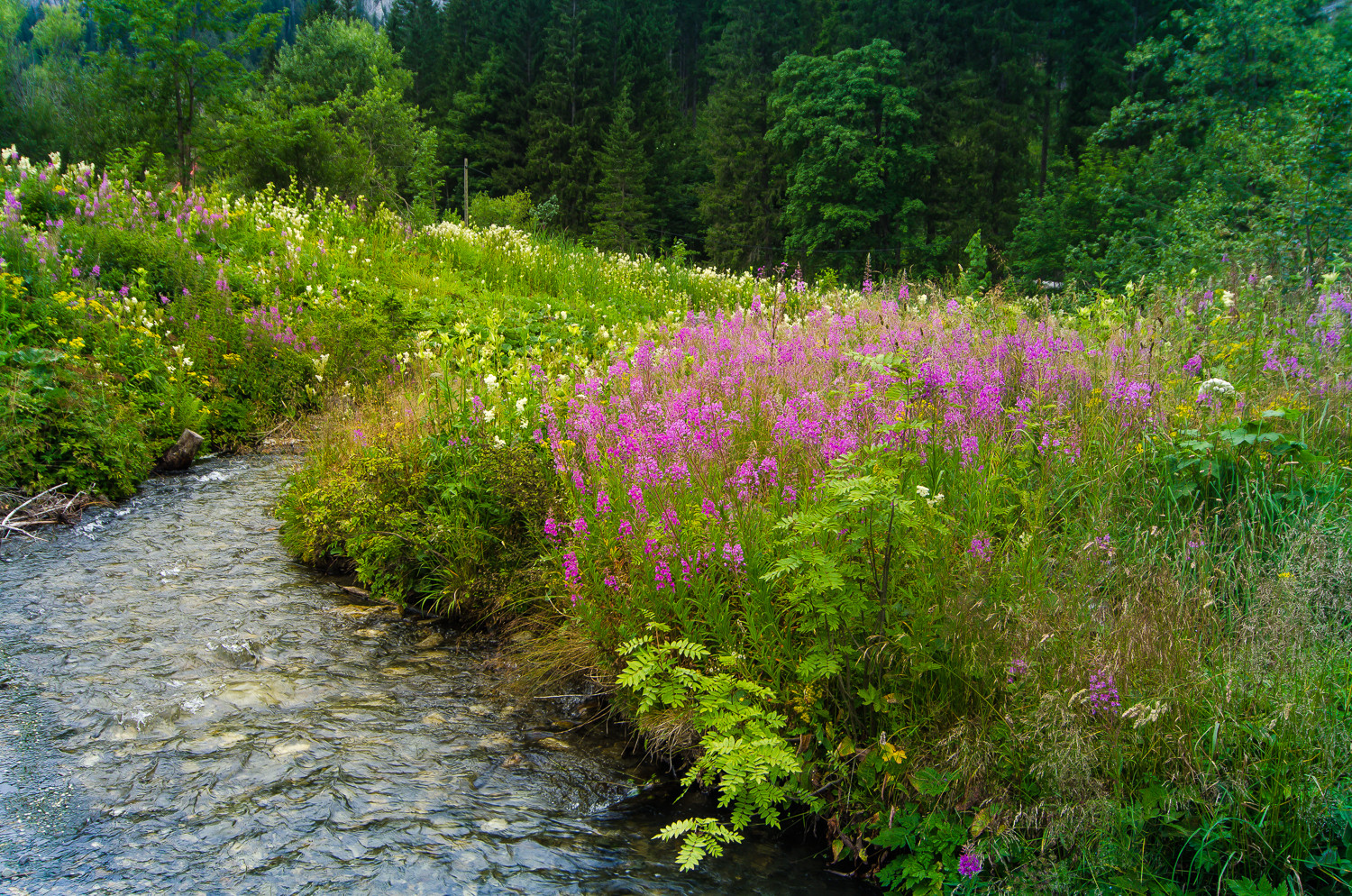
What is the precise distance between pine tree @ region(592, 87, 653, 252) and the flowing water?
3432cm

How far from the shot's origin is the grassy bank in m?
2.40

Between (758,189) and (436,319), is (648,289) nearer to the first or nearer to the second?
(436,319)

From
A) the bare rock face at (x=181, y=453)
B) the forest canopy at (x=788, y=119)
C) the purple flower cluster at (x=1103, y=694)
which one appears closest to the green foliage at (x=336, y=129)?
the forest canopy at (x=788, y=119)

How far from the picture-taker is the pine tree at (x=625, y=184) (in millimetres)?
37641

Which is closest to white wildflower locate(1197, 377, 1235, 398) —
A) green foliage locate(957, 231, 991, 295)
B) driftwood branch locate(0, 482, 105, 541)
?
green foliage locate(957, 231, 991, 295)

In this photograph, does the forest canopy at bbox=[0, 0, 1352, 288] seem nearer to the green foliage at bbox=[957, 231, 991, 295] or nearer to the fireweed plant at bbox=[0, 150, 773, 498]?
the green foliage at bbox=[957, 231, 991, 295]

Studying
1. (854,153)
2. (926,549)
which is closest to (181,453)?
(926,549)

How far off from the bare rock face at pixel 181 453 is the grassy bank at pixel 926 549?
480 mm

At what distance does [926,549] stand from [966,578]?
18 cm

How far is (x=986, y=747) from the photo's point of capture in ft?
8.56

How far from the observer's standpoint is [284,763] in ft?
10.6

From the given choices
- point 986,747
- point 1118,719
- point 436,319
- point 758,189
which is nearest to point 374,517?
point 986,747

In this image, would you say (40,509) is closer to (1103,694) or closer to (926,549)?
(926,549)

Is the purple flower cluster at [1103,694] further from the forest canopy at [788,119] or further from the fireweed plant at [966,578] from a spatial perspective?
the forest canopy at [788,119]
